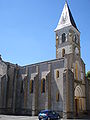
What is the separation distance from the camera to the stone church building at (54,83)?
3269 centimetres

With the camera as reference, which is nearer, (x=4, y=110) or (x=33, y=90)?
(x=33, y=90)

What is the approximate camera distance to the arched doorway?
35.5 metres

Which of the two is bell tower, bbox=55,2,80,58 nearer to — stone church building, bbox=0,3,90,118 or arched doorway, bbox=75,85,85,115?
stone church building, bbox=0,3,90,118

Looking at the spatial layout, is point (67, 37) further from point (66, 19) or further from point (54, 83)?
point (54, 83)

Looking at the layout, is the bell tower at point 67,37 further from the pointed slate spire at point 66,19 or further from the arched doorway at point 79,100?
the arched doorway at point 79,100

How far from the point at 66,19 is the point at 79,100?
67.4ft

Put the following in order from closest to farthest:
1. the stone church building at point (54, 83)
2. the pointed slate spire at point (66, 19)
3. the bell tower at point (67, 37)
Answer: the stone church building at point (54, 83) → the bell tower at point (67, 37) → the pointed slate spire at point (66, 19)

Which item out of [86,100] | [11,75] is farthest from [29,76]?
[86,100]

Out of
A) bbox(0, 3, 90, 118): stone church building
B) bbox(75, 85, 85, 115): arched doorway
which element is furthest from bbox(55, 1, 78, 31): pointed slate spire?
bbox(75, 85, 85, 115): arched doorway

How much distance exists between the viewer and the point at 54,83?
34781mm

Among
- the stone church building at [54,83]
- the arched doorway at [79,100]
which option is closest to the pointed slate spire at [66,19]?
the stone church building at [54,83]

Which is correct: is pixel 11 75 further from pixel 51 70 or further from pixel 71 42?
pixel 71 42

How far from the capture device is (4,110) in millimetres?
39781

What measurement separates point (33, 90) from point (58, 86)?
18.9 ft
